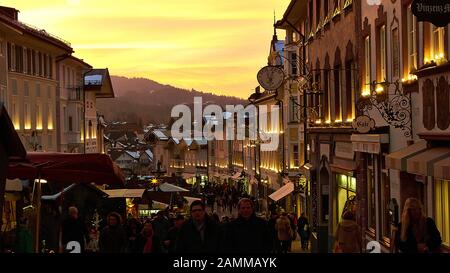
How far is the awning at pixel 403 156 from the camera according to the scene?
1471 centimetres

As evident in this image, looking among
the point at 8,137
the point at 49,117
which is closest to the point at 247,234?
the point at 8,137

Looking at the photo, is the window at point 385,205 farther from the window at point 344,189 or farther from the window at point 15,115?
the window at point 15,115

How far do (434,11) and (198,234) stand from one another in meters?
5.60

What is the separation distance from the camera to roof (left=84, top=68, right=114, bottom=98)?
7262cm

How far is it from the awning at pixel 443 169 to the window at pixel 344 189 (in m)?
11.6

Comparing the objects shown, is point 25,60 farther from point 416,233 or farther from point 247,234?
point 247,234

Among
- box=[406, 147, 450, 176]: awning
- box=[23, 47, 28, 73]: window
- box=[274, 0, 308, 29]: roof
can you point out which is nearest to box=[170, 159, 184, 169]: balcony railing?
box=[23, 47, 28, 73]: window

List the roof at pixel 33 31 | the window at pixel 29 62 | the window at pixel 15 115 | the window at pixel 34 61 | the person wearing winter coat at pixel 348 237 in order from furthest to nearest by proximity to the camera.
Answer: the window at pixel 34 61
the window at pixel 29 62
the window at pixel 15 115
the roof at pixel 33 31
the person wearing winter coat at pixel 348 237

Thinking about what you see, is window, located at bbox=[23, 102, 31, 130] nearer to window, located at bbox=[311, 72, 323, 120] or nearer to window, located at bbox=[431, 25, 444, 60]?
window, located at bbox=[311, 72, 323, 120]

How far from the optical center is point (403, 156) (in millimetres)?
14945

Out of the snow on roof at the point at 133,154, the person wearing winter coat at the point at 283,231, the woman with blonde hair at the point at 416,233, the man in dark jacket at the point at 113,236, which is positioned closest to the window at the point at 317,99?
the person wearing winter coat at the point at 283,231

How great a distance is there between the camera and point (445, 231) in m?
14.4
